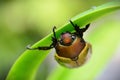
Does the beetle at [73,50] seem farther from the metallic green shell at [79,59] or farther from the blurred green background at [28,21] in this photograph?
the blurred green background at [28,21]

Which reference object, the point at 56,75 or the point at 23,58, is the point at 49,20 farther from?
the point at 23,58

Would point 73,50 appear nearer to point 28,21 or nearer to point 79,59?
point 79,59

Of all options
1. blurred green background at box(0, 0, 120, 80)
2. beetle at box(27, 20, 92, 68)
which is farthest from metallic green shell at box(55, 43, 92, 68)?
blurred green background at box(0, 0, 120, 80)

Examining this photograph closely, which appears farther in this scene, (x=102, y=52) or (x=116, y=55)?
(x=116, y=55)

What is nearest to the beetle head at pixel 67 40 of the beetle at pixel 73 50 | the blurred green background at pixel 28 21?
the beetle at pixel 73 50

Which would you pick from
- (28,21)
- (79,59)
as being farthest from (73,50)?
(28,21)

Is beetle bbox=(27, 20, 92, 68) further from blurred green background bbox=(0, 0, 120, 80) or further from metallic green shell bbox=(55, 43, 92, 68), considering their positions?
blurred green background bbox=(0, 0, 120, 80)

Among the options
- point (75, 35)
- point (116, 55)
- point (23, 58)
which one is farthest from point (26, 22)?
point (23, 58)
